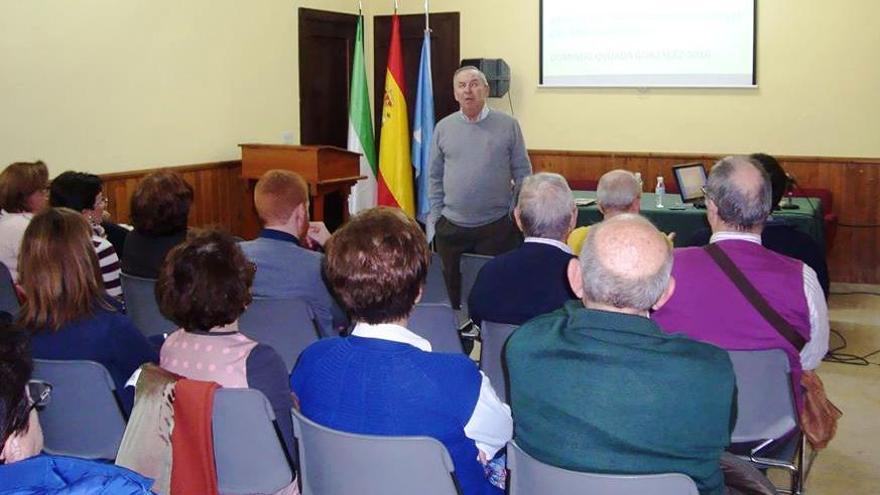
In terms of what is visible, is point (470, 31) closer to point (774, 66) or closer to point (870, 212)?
point (774, 66)

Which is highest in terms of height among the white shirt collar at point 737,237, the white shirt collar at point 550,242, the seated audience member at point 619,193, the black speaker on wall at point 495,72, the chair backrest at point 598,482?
the black speaker on wall at point 495,72

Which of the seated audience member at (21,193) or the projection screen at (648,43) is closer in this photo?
the seated audience member at (21,193)

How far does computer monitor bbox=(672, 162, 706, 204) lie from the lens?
6.46m

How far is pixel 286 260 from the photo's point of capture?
3.55m

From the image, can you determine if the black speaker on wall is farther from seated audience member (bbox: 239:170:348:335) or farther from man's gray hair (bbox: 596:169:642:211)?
seated audience member (bbox: 239:170:348:335)

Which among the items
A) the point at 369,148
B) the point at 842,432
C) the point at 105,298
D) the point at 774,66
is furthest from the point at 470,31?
the point at 105,298

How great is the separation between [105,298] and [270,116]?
5.20 meters

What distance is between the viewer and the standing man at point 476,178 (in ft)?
17.8

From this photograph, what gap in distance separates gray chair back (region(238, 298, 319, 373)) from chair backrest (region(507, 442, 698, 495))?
1547 mm

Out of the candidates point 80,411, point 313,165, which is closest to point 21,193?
point 80,411

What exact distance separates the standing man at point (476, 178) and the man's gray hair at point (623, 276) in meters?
3.26

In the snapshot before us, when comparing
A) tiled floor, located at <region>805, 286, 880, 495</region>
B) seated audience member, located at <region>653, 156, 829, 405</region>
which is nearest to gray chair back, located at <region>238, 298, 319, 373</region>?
seated audience member, located at <region>653, 156, 829, 405</region>

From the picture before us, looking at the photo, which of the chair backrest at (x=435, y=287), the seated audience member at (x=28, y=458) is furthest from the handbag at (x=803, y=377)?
the seated audience member at (x=28, y=458)

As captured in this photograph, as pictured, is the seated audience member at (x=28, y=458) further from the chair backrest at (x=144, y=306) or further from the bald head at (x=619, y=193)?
the bald head at (x=619, y=193)
